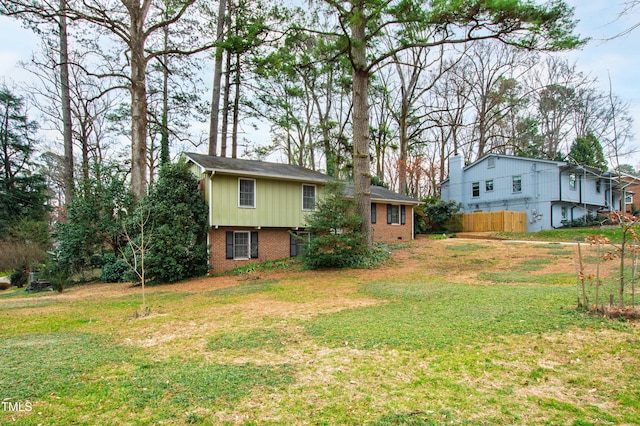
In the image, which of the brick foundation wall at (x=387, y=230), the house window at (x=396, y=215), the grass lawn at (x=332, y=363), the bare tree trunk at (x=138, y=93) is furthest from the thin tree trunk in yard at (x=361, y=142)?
the bare tree trunk at (x=138, y=93)

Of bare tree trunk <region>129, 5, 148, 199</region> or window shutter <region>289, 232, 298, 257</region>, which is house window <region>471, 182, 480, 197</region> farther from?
bare tree trunk <region>129, 5, 148, 199</region>

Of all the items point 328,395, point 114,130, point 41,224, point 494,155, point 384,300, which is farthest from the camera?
point 494,155

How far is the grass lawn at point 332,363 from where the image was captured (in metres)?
3.07

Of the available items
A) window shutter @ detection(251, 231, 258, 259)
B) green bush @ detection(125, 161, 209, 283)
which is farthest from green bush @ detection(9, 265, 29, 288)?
window shutter @ detection(251, 231, 258, 259)

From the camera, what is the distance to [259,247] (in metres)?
16.8

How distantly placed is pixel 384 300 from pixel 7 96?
34.6m

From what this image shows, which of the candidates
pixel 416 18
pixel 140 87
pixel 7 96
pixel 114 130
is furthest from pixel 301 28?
pixel 7 96

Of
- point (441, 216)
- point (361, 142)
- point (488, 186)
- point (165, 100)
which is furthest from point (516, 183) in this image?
point (165, 100)

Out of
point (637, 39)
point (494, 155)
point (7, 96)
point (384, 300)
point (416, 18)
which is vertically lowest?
point (384, 300)

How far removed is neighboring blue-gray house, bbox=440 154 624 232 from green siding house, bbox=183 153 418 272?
53.5 feet

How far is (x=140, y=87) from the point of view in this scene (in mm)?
16391

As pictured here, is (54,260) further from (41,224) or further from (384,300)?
(384,300)

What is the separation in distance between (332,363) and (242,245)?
12.7m

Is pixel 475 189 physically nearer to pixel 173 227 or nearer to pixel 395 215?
pixel 395 215
